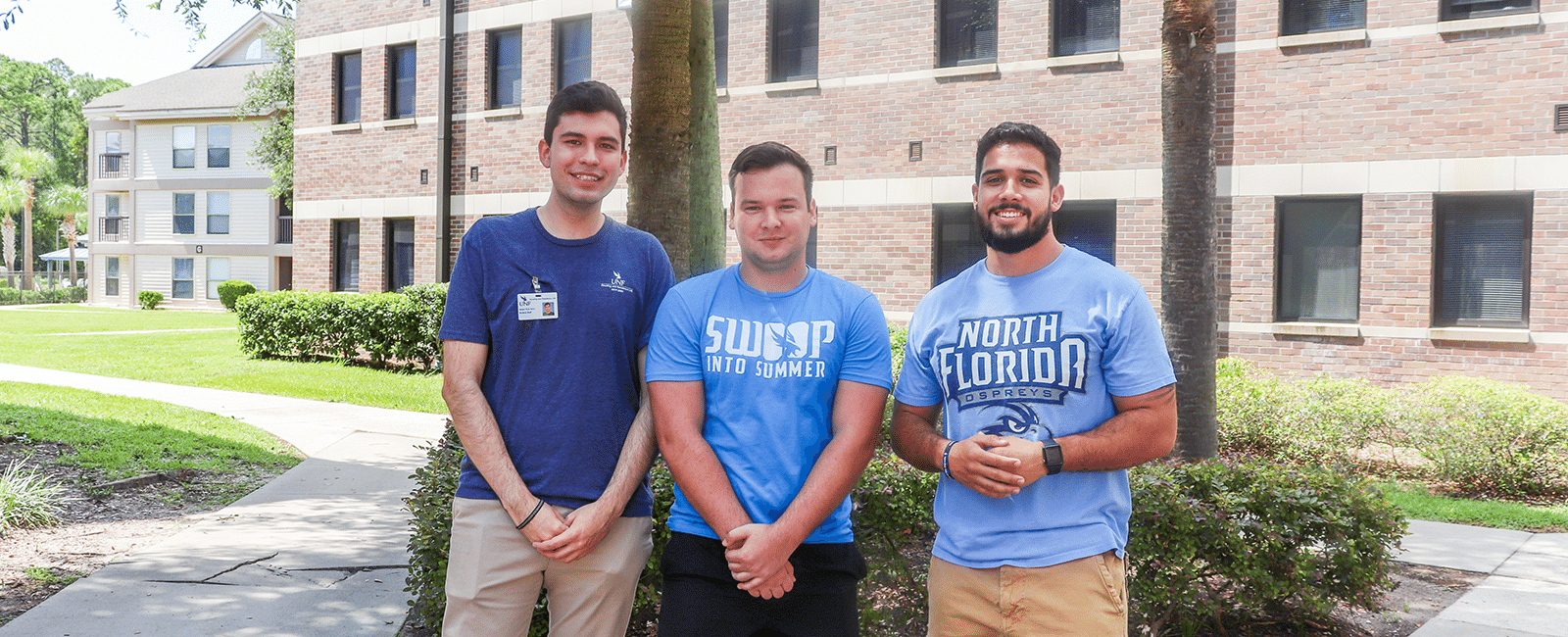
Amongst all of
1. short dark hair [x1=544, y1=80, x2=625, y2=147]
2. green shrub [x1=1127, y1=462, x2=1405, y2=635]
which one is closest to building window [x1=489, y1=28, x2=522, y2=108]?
green shrub [x1=1127, y1=462, x2=1405, y2=635]

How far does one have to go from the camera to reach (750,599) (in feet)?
8.93

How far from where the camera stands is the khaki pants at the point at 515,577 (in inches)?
116

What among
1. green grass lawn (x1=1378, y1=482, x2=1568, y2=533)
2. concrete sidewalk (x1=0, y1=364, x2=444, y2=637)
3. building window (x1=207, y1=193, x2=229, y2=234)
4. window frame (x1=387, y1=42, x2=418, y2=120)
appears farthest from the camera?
building window (x1=207, y1=193, x2=229, y2=234)

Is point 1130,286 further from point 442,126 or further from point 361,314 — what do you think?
point 442,126

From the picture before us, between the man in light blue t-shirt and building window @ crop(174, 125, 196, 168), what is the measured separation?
151 ft

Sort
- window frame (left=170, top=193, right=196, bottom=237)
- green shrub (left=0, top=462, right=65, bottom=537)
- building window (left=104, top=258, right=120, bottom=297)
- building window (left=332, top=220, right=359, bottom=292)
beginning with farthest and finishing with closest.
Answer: building window (left=104, top=258, right=120, bottom=297)
window frame (left=170, top=193, right=196, bottom=237)
building window (left=332, top=220, right=359, bottom=292)
green shrub (left=0, top=462, right=65, bottom=537)

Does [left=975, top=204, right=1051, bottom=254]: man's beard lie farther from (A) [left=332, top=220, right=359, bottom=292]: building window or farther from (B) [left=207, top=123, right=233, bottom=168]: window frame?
(B) [left=207, top=123, right=233, bottom=168]: window frame

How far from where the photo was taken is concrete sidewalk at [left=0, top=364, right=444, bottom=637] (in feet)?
16.1

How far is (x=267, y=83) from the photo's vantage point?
2534cm

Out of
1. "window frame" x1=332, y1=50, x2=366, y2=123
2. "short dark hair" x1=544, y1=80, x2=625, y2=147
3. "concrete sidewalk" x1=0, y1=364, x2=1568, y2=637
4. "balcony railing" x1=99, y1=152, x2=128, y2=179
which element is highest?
"balcony railing" x1=99, y1=152, x2=128, y2=179

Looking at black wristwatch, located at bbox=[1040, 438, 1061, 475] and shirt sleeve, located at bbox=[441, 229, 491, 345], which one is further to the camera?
shirt sleeve, located at bbox=[441, 229, 491, 345]

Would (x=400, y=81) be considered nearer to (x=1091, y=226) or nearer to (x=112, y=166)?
(x=1091, y=226)

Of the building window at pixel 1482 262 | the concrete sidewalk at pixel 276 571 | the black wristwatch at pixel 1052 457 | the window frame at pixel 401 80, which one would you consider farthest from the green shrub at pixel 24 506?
the window frame at pixel 401 80

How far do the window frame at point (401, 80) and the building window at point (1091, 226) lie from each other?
12.5 meters
